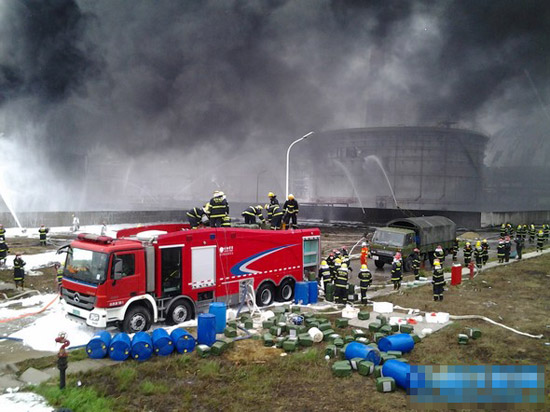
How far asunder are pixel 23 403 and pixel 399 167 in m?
99.2

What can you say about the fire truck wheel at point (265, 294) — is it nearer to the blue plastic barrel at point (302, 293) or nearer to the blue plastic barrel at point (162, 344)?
the blue plastic barrel at point (302, 293)

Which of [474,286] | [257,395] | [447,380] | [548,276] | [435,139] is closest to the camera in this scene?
[447,380]

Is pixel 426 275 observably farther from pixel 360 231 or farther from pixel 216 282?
pixel 360 231

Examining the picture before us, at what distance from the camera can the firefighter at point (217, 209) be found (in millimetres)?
14039

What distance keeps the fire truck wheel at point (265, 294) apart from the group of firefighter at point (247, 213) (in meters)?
2.30

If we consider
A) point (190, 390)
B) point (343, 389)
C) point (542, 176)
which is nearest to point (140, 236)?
point (190, 390)

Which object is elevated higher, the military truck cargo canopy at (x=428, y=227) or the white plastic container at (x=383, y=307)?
the military truck cargo canopy at (x=428, y=227)

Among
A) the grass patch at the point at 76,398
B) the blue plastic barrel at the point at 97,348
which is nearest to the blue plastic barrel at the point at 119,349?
the blue plastic barrel at the point at 97,348

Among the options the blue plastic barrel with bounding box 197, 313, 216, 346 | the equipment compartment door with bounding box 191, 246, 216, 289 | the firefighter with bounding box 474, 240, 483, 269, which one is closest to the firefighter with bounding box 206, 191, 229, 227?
the equipment compartment door with bounding box 191, 246, 216, 289

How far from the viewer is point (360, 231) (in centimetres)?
4347

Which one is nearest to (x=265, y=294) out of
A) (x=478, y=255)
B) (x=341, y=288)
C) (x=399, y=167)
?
(x=341, y=288)

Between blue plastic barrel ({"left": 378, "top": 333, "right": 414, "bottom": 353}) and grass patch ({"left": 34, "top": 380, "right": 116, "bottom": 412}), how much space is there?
5456 millimetres

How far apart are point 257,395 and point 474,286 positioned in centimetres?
1284

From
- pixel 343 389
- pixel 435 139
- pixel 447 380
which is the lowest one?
pixel 343 389
